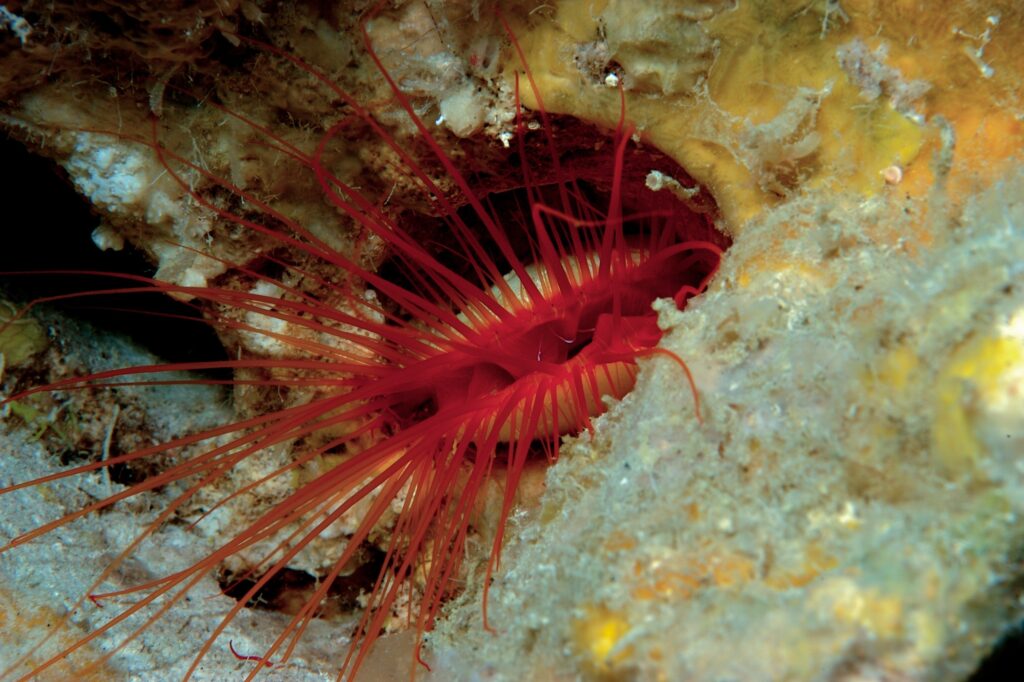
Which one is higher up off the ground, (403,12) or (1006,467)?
(403,12)

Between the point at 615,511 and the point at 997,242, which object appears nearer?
the point at 997,242

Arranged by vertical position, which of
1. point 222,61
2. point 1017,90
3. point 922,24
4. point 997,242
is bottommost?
point 997,242

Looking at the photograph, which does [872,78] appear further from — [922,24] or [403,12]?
[403,12]

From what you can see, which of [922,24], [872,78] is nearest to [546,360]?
[872,78]

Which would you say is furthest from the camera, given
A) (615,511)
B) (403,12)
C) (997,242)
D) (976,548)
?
(403,12)

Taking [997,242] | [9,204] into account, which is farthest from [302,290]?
[997,242]

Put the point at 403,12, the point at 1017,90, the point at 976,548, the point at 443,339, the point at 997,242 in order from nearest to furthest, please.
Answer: the point at 976,548 < the point at 997,242 < the point at 1017,90 < the point at 403,12 < the point at 443,339
